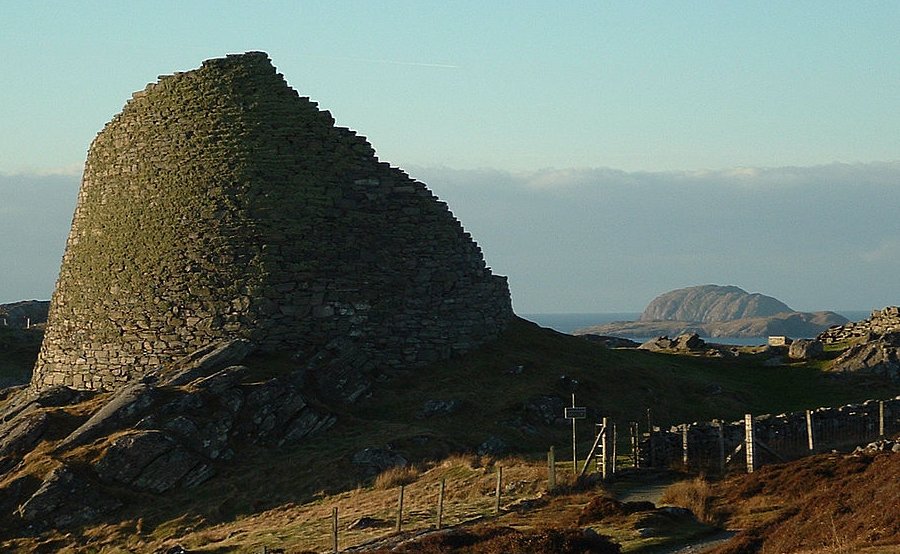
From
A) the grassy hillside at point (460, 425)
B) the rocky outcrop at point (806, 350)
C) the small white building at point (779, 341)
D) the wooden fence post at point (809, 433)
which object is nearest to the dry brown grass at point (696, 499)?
the grassy hillside at point (460, 425)

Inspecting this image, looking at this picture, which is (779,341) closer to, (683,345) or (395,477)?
(683,345)

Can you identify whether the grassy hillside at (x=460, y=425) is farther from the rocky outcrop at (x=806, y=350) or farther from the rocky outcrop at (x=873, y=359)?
the rocky outcrop at (x=806, y=350)

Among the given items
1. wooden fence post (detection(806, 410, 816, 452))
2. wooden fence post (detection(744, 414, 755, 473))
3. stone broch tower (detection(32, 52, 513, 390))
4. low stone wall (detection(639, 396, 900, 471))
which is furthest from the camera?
stone broch tower (detection(32, 52, 513, 390))

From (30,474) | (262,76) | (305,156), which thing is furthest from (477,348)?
(30,474)

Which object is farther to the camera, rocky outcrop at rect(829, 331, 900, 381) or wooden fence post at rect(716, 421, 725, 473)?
rocky outcrop at rect(829, 331, 900, 381)

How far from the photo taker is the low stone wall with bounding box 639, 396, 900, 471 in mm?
31156

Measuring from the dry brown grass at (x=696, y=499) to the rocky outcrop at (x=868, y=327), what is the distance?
29.0m

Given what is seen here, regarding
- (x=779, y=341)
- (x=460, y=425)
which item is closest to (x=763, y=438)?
(x=460, y=425)

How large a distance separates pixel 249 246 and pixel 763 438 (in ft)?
59.4

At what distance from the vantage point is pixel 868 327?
56.9 m

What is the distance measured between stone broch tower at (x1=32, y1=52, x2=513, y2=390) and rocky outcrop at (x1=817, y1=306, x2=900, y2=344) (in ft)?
67.5

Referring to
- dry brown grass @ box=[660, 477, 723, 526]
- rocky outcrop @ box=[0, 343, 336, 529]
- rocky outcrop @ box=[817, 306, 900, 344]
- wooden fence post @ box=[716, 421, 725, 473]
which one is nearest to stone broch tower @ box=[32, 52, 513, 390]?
rocky outcrop @ box=[0, 343, 336, 529]

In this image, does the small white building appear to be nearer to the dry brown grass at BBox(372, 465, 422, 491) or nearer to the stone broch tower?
the stone broch tower

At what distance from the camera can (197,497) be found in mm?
32438
